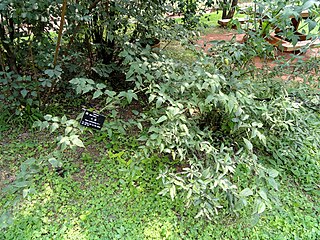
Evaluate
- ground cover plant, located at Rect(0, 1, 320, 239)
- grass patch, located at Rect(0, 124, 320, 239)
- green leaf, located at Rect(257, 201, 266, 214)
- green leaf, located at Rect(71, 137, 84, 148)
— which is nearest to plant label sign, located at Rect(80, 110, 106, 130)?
ground cover plant, located at Rect(0, 1, 320, 239)

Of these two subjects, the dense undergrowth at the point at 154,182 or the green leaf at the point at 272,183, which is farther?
the dense undergrowth at the point at 154,182

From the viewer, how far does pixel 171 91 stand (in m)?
1.57

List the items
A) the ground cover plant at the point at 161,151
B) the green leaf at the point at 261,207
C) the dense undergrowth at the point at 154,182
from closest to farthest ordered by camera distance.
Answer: the green leaf at the point at 261,207
the ground cover plant at the point at 161,151
the dense undergrowth at the point at 154,182

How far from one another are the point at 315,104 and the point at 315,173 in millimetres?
507

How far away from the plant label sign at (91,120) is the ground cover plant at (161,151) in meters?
0.05

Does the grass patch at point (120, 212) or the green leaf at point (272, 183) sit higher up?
the green leaf at point (272, 183)

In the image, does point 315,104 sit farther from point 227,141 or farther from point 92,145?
point 92,145

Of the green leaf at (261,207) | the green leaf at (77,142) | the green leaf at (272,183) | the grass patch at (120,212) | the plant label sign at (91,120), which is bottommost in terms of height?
the grass patch at (120,212)

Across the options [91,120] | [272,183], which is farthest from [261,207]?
[91,120]

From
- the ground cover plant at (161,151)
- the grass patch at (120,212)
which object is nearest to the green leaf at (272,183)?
the ground cover plant at (161,151)

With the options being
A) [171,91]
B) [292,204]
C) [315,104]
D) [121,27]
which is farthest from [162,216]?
[121,27]

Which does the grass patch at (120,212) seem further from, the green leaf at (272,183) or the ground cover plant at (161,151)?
the green leaf at (272,183)

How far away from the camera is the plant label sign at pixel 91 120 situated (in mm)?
1427

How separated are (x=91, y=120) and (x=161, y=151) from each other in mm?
406
